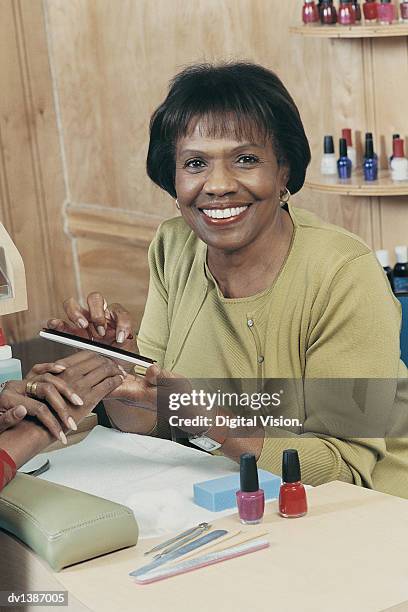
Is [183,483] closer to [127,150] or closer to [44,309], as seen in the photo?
[127,150]

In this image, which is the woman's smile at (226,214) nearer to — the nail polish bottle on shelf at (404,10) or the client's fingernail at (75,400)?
the client's fingernail at (75,400)

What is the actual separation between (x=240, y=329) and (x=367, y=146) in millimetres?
1209

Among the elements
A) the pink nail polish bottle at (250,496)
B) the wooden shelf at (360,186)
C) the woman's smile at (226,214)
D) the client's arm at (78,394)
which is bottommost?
the pink nail polish bottle at (250,496)

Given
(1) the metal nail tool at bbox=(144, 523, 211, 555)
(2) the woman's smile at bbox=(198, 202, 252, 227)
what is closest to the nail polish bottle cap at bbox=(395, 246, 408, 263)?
(2) the woman's smile at bbox=(198, 202, 252, 227)

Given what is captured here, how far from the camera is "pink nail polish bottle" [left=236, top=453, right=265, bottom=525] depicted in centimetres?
143

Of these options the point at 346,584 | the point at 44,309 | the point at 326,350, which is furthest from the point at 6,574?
the point at 44,309

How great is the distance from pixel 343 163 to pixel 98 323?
1308mm

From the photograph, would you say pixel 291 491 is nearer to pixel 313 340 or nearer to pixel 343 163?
pixel 313 340

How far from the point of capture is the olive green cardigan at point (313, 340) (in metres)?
1.73

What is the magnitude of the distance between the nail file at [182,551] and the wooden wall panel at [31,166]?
9.49 feet

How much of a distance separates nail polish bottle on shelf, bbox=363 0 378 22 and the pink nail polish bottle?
175 cm

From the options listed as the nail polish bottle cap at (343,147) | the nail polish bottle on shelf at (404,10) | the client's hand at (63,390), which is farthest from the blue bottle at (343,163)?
the client's hand at (63,390)

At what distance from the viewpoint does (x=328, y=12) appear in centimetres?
288

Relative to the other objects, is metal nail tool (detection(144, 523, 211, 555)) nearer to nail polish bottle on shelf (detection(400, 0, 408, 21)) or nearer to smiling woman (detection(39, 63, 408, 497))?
smiling woman (detection(39, 63, 408, 497))
